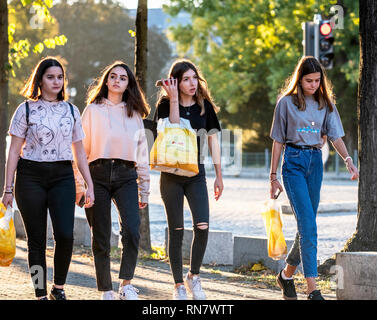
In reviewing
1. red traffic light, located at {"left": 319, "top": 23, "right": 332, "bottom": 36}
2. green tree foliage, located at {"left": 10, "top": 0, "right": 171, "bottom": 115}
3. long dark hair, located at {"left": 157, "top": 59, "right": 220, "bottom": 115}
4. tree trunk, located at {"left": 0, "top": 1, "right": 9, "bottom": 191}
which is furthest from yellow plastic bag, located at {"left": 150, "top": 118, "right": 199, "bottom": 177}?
green tree foliage, located at {"left": 10, "top": 0, "right": 171, "bottom": 115}

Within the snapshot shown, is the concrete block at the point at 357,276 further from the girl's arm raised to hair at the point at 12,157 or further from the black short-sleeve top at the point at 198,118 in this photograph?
the girl's arm raised to hair at the point at 12,157

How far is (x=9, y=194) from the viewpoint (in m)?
5.87

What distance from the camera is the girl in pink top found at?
19.8ft

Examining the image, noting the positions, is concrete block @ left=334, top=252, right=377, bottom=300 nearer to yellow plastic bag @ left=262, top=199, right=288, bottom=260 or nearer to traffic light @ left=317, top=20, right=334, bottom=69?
yellow plastic bag @ left=262, top=199, right=288, bottom=260

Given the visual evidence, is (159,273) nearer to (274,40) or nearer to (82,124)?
(82,124)

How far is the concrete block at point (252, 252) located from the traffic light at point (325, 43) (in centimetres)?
511

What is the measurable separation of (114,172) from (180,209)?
2.18ft

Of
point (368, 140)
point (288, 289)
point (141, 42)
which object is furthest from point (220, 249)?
point (288, 289)

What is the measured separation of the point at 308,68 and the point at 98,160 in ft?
6.02

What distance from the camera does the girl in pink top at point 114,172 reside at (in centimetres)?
602

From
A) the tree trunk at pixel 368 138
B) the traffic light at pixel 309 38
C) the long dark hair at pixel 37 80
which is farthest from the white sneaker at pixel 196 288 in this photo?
the traffic light at pixel 309 38

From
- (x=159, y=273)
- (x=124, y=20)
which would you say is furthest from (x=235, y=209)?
(x=124, y=20)

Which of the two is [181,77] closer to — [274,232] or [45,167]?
[45,167]

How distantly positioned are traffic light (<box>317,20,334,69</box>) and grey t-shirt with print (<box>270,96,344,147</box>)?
6.70m
